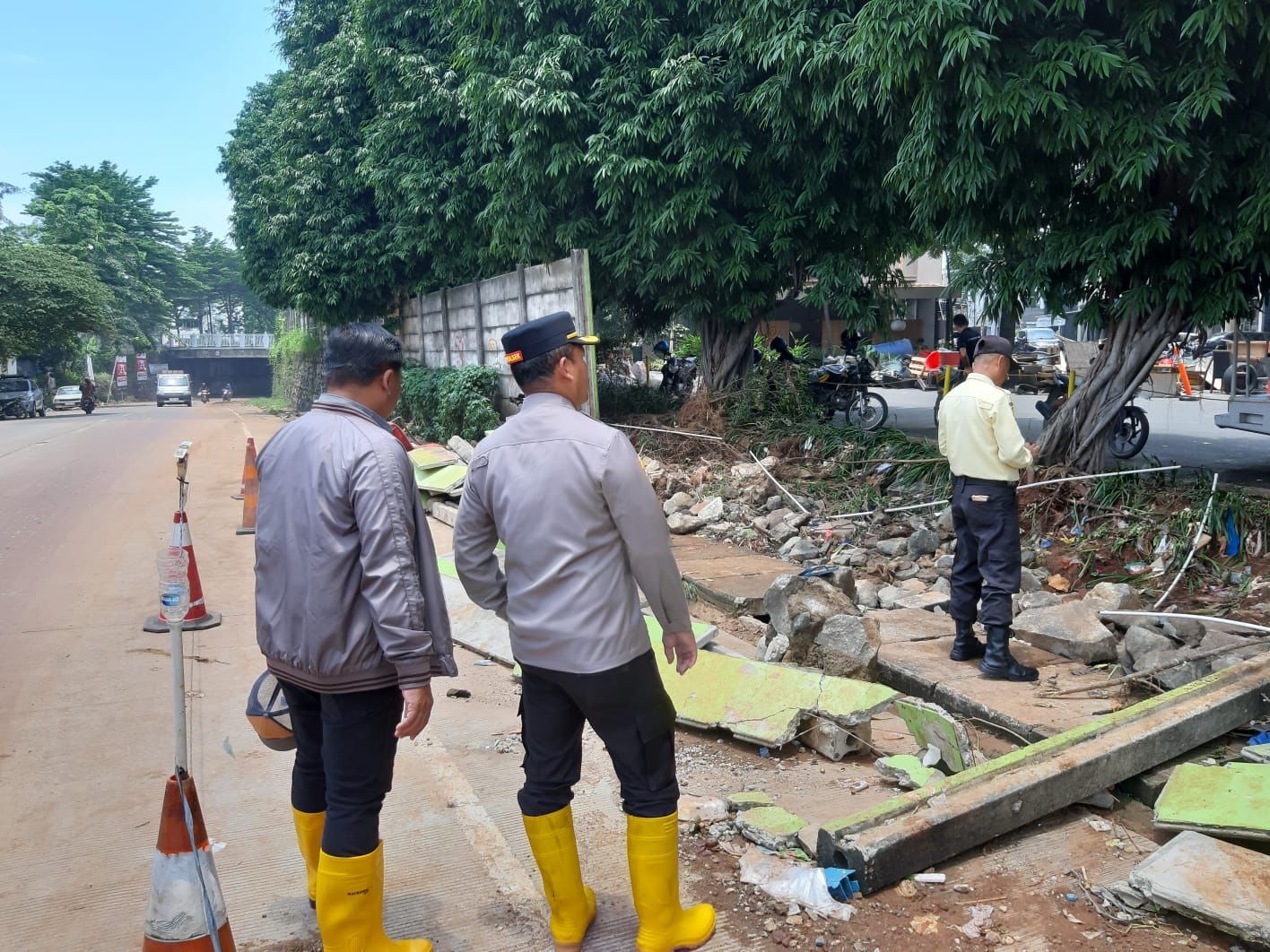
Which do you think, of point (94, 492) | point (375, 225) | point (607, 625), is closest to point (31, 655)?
point (607, 625)

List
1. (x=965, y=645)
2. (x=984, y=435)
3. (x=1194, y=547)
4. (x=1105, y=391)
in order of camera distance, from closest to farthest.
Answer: (x=984, y=435) → (x=965, y=645) → (x=1194, y=547) → (x=1105, y=391)

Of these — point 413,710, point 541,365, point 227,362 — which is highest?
point 227,362

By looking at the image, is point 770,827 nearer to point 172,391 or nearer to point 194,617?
point 194,617

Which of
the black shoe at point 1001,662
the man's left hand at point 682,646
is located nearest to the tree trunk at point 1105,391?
the black shoe at point 1001,662

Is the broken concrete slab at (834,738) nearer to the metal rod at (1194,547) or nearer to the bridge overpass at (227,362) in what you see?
the metal rod at (1194,547)

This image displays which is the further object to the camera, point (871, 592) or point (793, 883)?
point (871, 592)

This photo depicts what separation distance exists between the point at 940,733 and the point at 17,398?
36.2m

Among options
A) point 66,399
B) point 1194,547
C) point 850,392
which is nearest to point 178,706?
point 1194,547

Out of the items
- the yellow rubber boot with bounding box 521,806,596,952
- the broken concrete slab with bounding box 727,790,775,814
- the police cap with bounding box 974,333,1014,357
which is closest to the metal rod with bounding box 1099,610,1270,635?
the police cap with bounding box 974,333,1014,357

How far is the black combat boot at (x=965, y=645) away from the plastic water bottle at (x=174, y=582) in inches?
147

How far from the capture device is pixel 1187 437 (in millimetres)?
12352

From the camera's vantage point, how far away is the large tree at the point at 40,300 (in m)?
36.3

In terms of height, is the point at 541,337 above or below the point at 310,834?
above

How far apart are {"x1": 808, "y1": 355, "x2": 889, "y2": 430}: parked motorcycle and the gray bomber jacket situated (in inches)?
412
